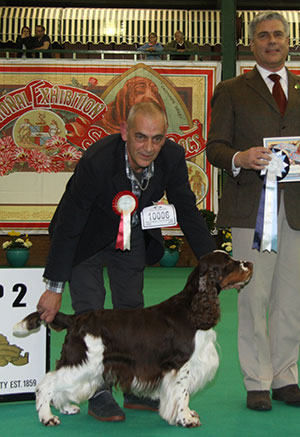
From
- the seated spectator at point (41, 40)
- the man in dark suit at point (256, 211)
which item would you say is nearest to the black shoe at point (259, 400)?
the man in dark suit at point (256, 211)

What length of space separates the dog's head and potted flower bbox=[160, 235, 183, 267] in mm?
8180

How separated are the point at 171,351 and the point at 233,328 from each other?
2626 millimetres

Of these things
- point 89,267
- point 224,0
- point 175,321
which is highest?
point 224,0

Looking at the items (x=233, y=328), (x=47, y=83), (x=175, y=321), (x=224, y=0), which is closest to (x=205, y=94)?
(x=224, y=0)

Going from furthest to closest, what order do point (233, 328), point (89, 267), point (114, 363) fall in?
point (233, 328), point (89, 267), point (114, 363)

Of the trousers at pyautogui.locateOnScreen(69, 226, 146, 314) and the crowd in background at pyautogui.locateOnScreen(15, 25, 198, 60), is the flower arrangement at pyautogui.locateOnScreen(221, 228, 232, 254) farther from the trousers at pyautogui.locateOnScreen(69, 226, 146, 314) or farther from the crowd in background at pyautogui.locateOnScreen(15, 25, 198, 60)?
the trousers at pyautogui.locateOnScreen(69, 226, 146, 314)

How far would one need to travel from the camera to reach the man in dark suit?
11.2ft

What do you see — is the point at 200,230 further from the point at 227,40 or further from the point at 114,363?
the point at 227,40

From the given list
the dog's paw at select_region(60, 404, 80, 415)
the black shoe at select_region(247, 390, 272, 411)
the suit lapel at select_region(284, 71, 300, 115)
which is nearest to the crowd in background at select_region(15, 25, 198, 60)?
the suit lapel at select_region(284, 71, 300, 115)

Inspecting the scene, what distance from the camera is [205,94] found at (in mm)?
11695

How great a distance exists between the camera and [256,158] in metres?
3.24

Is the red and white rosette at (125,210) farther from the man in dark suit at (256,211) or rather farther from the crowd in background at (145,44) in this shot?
the crowd in background at (145,44)

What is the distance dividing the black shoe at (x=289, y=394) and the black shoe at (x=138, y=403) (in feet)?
2.31

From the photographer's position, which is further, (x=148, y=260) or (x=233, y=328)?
(x=233, y=328)
